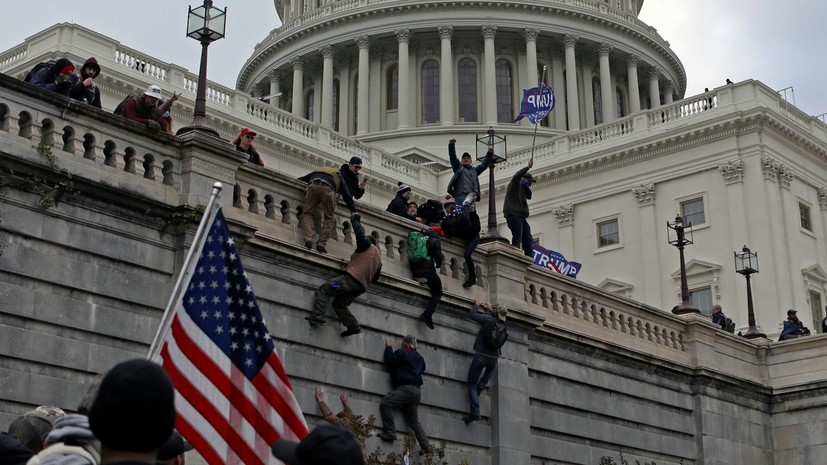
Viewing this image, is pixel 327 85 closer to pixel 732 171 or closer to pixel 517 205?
pixel 732 171

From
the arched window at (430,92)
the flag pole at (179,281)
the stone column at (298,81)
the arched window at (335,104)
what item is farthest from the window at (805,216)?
the flag pole at (179,281)

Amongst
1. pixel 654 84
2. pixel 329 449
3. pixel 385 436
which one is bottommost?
pixel 329 449

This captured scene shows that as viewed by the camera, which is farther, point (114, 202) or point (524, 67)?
point (524, 67)

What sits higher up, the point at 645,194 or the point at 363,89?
the point at 363,89

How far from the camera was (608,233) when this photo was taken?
56281mm

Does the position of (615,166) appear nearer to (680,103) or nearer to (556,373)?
(680,103)

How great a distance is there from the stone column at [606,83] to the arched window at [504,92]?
19.3ft

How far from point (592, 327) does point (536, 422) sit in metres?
3.21

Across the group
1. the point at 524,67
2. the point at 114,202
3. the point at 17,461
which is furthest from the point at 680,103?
the point at 17,461

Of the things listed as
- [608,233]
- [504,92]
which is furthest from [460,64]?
[608,233]

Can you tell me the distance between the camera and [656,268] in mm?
53438

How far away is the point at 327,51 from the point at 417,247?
207 feet

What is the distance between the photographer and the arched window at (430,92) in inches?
3086

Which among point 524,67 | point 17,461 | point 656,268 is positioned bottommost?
point 17,461
